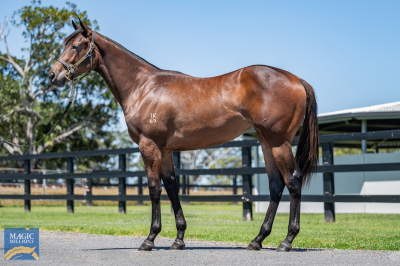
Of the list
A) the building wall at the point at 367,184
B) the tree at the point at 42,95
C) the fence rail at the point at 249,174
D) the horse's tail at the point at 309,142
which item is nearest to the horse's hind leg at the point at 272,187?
the horse's tail at the point at 309,142

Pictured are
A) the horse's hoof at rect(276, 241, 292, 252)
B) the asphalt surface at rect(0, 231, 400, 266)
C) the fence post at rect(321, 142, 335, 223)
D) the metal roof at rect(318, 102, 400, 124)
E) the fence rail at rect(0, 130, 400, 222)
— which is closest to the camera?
the asphalt surface at rect(0, 231, 400, 266)

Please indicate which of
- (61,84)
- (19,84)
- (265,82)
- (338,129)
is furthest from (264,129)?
(19,84)

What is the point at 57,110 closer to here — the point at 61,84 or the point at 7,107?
the point at 7,107

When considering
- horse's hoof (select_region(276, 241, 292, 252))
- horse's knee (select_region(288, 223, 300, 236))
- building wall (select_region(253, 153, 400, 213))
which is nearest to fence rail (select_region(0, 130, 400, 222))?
horse's knee (select_region(288, 223, 300, 236))

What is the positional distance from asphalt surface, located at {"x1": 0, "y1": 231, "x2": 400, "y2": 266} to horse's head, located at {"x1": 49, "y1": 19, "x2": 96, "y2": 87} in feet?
6.16

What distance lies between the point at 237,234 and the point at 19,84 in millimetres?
20898

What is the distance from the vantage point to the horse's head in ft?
17.3

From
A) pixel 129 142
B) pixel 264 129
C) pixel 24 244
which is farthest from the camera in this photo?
pixel 129 142

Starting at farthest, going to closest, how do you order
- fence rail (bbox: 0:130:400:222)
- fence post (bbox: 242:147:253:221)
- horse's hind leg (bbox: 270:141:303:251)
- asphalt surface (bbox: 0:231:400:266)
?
fence post (bbox: 242:147:253:221) < fence rail (bbox: 0:130:400:222) < horse's hind leg (bbox: 270:141:303:251) < asphalt surface (bbox: 0:231:400:266)

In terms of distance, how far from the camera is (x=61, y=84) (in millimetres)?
5320

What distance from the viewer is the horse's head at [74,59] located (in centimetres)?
526

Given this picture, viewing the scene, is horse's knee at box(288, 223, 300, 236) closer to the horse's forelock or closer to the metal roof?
the horse's forelock

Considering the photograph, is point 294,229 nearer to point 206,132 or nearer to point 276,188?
point 276,188

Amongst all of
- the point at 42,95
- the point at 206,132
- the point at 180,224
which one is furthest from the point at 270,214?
the point at 42,95
